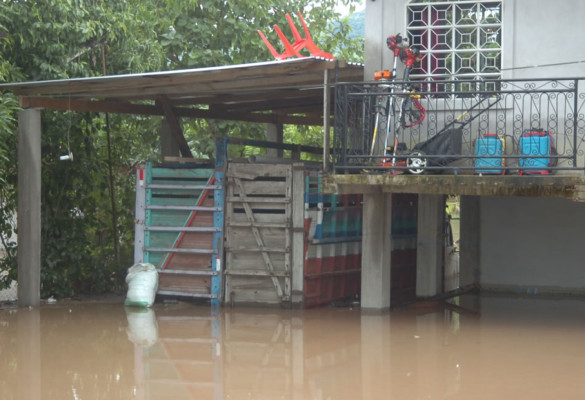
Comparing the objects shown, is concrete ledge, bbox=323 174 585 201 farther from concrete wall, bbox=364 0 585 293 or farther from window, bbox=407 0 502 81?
concrete wall, bbox=364 0 585 293

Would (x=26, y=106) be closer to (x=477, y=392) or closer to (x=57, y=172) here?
(x=57, y=172)

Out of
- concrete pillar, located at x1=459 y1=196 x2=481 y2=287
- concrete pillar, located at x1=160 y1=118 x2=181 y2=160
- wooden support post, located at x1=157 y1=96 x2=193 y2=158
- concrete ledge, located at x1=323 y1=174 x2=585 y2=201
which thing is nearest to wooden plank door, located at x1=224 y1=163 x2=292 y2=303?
concrete ledge, located at x1=323 y1=174 x2=585 y2=201

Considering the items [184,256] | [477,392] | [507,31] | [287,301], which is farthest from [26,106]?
[477,392]

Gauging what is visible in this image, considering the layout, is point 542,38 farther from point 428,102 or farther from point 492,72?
point 428,102

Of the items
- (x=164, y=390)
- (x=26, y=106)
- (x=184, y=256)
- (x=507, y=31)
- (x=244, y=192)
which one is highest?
(x=507, y=31)

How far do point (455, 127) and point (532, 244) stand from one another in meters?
4.33

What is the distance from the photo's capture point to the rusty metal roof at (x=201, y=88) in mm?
12445

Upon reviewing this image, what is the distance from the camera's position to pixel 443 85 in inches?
510

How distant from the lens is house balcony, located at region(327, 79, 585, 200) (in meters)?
11.5

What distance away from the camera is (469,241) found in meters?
17.0

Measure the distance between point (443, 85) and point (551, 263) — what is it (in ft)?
16.0

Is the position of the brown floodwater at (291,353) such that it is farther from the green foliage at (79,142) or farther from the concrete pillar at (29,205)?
the green foliage at (79,142)

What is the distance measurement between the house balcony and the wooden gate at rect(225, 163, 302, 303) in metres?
1.42

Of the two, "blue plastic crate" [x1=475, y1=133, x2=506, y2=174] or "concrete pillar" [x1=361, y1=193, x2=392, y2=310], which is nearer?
"blue plastic crate" [x1=475, y1=133, x2=506, y2=174]
